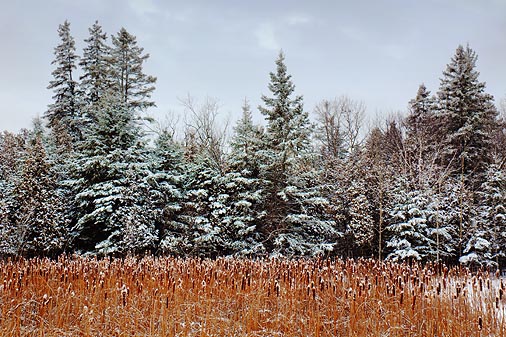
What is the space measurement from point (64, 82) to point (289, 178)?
649 inches

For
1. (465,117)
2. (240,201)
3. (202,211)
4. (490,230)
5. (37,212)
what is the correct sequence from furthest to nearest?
(465,117) < (202,211) < (490,230) < (240,201) < (37,212)

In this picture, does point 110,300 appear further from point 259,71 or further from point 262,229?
point 259,71

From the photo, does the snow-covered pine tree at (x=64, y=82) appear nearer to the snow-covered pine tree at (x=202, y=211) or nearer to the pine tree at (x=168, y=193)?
the pine tree at (x=168, y=193)

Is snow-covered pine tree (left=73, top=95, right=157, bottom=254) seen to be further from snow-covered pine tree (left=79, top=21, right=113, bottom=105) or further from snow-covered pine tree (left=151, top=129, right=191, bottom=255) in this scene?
snow-covered pine tree (left=79, top=21, right=113, bottom=105)

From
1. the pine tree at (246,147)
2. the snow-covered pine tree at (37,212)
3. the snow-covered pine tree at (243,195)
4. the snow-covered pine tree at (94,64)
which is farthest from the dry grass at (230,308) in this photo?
the snow-covered pine tree at (94,64)

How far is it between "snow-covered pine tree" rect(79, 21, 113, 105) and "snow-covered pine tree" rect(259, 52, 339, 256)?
12128 millimetres

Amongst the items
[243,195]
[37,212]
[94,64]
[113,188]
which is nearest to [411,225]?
[243,195]

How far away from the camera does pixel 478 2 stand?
7.09 metres

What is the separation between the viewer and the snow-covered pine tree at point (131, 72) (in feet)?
66.5

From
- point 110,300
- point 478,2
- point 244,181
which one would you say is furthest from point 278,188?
point 110,300

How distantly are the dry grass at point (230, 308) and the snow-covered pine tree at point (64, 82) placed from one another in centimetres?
1884

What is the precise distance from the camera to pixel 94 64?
22.2 metres

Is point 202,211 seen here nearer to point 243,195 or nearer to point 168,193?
point 168,193

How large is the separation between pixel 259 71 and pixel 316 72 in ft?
14.6
